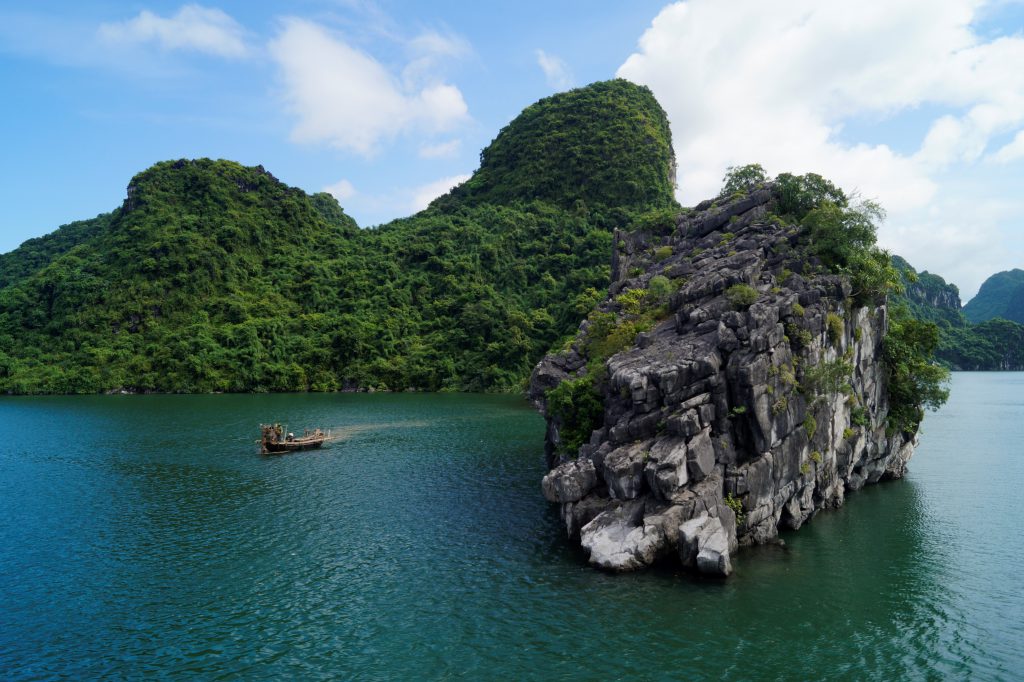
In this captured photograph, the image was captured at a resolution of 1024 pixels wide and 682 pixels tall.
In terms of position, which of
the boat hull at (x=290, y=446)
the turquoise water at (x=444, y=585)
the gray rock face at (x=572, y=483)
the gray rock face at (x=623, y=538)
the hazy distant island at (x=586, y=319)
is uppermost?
the hazy distant island at (x=586, y=319)

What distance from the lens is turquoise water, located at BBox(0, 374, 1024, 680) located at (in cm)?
2145

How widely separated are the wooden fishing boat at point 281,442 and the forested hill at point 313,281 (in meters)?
65.9

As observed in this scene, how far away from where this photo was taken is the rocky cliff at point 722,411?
95.9ft

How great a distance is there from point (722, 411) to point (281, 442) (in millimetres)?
44696

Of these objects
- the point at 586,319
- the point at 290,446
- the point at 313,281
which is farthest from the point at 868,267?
the point at 313,281

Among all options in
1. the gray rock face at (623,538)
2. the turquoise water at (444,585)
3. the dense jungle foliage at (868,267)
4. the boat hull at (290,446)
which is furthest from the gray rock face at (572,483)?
the boat hull at (290,446)

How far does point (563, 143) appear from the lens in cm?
19488

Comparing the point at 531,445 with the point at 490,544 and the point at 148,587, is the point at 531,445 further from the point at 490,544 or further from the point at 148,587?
the point at 148,587

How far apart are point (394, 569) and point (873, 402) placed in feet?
119

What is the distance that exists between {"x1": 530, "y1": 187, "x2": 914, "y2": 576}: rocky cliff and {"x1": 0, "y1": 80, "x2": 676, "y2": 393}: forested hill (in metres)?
77.4

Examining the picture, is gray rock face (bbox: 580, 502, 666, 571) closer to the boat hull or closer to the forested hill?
the boat hull

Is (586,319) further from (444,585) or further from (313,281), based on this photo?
(313,281)

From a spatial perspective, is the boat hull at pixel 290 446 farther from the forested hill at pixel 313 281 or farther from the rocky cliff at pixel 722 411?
the forested hill at pixel 313 281

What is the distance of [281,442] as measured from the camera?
5988 centimetres
